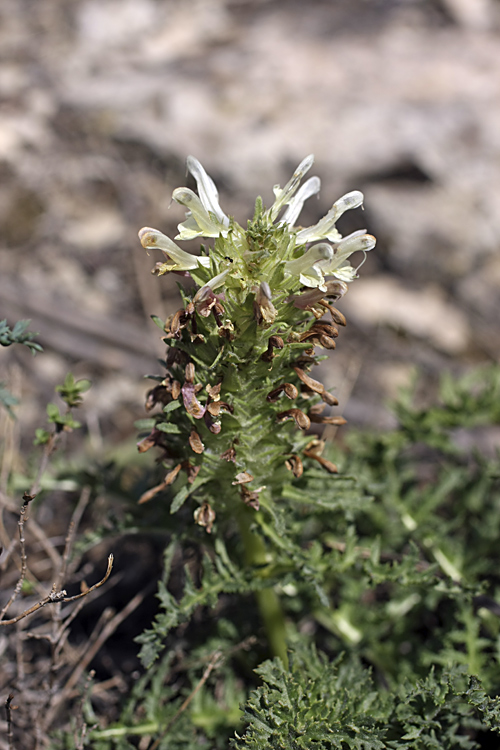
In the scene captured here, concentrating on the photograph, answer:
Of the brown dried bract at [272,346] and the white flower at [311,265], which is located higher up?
the white flower at [311,265]

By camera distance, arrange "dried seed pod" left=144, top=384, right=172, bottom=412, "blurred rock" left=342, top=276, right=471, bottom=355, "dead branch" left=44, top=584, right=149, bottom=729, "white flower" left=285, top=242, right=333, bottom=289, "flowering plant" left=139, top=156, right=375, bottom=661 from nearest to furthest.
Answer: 1. "white flower" left=285, top=242, right=333, bottom=289
2. "flowering plant" left=139, top=156, right=375, bottom=661
3. "dried seed pod" left=144, top=384, right=172, bottom=412
4. "dead branch" left=44, top=584, right=149, bottom=729
5. "blurred rock" left=342, top=276, right=471, bottom=355

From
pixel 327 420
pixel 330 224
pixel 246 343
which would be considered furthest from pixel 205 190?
pixel 327 420

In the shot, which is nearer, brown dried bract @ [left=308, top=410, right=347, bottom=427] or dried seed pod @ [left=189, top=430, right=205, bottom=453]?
dried seed pod @ [left=189, top=430, right=205, bottom=453]

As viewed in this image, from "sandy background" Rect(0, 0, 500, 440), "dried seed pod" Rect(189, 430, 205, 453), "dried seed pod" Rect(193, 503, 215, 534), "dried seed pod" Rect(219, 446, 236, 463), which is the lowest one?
"dried seed pod" Rect(193, 503, 215, 534)

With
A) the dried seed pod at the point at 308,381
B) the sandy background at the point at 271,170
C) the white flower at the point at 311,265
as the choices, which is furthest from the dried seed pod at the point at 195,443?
the sandy background at the point at 271,170

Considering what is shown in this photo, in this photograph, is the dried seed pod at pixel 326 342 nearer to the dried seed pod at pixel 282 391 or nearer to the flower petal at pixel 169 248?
the dried seed pod at pixel 282 391

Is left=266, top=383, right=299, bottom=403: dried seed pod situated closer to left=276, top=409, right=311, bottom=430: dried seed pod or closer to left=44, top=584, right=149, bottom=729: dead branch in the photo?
left=276, top=409, right=311, bottom=430: dried seed pod

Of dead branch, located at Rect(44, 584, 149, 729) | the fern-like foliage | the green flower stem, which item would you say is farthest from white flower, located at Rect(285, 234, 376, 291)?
dead branch, located at Rect(44, 584, 149, 729)
